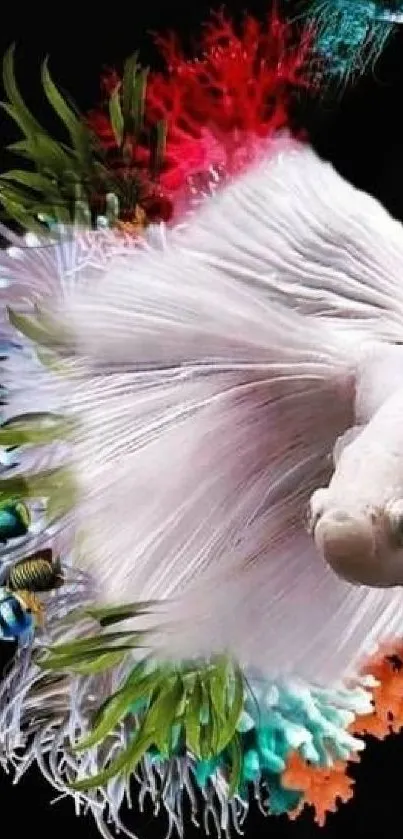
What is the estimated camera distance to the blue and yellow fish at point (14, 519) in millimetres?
498

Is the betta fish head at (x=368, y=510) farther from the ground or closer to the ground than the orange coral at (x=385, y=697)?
farther from the ground

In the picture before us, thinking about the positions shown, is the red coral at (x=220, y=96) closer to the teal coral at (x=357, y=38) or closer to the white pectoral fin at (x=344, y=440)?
the teal coral at (x=357, y=38)

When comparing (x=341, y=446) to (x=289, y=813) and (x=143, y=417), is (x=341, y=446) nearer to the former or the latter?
(x=143, y=417)

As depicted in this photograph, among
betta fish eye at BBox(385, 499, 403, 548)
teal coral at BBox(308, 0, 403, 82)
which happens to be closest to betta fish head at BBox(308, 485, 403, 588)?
betta fish eye at BBox(385, 499, 403, 548)

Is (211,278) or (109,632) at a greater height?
(211,278)

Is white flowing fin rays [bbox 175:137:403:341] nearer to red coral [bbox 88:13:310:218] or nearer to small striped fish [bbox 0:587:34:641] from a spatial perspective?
red coral [bbox 88:13:310:218]

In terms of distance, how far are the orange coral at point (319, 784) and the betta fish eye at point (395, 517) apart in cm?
19

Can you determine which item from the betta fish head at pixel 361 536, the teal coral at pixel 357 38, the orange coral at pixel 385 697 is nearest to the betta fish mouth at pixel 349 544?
the betta fish head at pixel 361 536

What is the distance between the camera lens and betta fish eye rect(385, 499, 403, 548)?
36 cm

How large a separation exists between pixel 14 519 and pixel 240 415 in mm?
116

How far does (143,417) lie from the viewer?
0.45 metres

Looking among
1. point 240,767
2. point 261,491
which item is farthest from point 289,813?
point 261,491

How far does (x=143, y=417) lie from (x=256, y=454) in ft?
0.14

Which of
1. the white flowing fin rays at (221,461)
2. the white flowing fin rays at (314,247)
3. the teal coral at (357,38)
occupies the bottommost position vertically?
the white flowing fin rays at (221,461)
